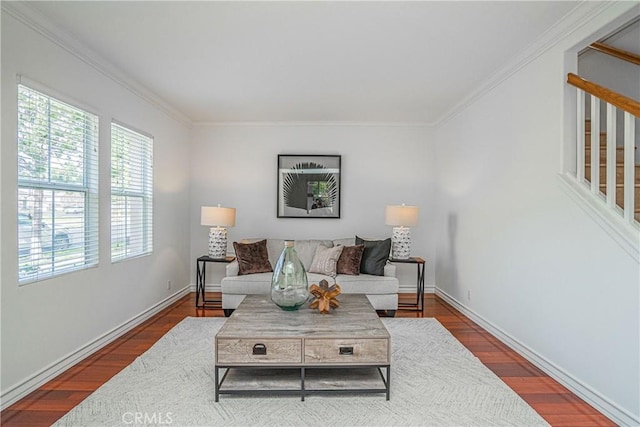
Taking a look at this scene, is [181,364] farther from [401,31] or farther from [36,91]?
[401,31]

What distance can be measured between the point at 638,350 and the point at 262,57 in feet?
10.8

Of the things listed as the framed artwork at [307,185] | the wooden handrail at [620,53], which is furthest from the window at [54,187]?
the wooden handrail at [620,53]

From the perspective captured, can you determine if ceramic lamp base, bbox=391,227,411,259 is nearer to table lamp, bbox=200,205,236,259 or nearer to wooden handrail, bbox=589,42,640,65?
table lamp, bbox=200,205,236,259

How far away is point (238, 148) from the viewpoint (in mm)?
5699

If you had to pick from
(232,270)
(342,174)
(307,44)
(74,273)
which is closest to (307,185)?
(342,174)

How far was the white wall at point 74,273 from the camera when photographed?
238cm

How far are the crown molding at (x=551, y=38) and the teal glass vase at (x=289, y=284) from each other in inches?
97.1

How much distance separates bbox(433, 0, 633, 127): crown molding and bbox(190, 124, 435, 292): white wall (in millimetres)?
1711

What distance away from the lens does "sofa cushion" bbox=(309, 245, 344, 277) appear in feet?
15.1

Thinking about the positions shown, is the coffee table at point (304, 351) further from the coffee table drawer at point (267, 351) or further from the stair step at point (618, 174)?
the stair step at point (618, 174)

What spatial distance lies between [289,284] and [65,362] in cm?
181

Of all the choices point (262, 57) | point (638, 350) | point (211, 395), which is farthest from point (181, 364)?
point (638, 350)

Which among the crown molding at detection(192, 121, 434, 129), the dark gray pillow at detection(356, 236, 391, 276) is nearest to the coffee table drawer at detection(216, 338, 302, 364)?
the dark gray pillow at detection(356, 236, 391, 276)

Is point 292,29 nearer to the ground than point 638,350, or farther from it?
farther from it
